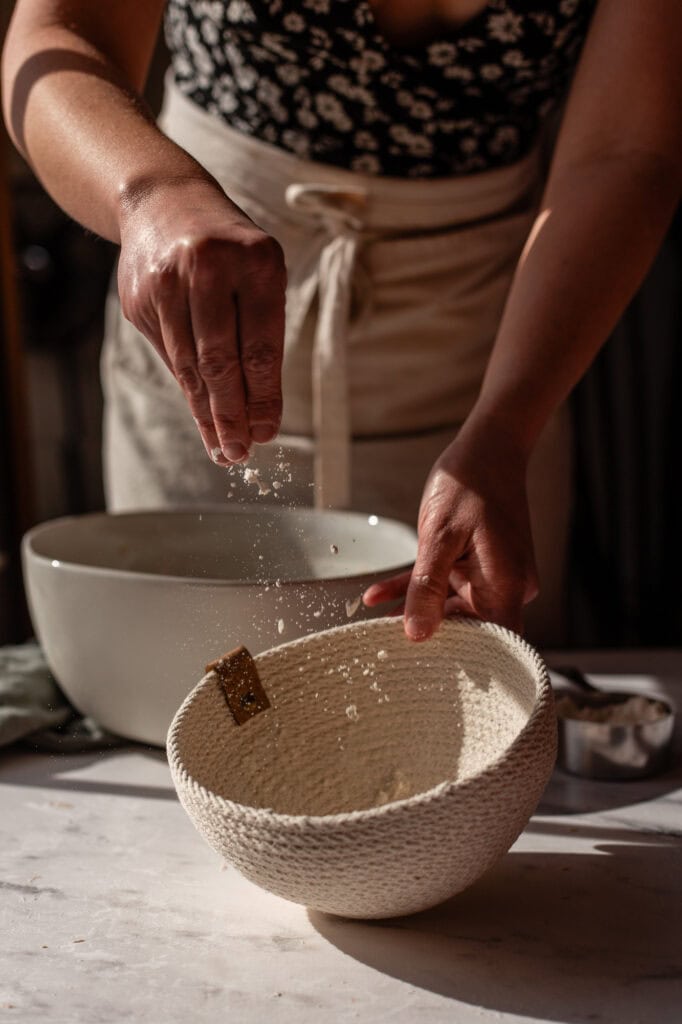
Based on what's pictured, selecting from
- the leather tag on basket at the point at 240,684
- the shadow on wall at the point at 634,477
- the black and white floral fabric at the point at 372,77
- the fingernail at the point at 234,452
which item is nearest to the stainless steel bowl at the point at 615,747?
the leather tag on basket at the point at 240,684

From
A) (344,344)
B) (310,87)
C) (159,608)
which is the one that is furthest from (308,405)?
(159,608)

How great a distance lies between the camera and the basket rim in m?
0.48

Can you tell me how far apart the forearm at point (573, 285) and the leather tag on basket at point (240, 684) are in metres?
0.21

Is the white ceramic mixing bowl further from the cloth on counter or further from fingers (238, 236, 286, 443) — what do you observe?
fingers (238, 236, 286, 443)

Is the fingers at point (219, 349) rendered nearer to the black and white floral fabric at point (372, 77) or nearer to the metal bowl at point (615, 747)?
the metal bowl at point (615, 747)

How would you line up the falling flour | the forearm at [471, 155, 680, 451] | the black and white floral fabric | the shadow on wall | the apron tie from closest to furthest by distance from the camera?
the falling flour < the forearm at [471, 155, 680, 451] < the black and white floral fabric < the apron tie < the shadow on wall

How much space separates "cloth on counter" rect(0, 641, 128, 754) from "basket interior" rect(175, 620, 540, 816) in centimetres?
17

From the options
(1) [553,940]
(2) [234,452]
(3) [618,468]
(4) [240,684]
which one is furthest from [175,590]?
(3) [618,468]

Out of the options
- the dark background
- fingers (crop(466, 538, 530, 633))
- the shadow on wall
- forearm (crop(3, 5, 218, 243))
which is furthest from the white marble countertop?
the shadow on wall

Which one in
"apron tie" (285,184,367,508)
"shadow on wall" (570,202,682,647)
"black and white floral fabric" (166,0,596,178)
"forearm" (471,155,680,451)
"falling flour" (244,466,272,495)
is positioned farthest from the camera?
"shadow on wall" (570,202,682,647)

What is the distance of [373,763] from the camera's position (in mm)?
674

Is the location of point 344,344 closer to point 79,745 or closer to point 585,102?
point 585,102

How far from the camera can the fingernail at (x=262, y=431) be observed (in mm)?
506

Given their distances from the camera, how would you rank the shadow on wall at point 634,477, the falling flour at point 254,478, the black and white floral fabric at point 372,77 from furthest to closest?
the shadow on wall at point 634,477, the black and white floral fabric at point 372,77, the falling flour at point 254,478
